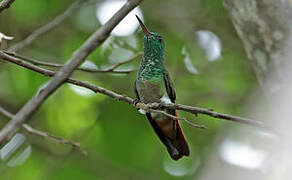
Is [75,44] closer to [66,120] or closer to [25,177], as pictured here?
A: [66,120]

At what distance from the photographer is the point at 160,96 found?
11.6ft

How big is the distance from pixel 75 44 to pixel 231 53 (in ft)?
5.19

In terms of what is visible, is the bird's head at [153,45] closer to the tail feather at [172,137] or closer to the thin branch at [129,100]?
the tail feather at [172,137]

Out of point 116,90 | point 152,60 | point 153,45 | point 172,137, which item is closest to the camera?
point 172,137

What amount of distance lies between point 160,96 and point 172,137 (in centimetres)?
30

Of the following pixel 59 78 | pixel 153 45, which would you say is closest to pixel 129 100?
pixel 59 78

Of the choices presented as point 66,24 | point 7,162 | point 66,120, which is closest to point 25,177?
point 7,162

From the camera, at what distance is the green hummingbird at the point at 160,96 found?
3.47 meters

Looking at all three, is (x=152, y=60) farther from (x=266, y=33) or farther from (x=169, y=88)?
(x=266, y=33)

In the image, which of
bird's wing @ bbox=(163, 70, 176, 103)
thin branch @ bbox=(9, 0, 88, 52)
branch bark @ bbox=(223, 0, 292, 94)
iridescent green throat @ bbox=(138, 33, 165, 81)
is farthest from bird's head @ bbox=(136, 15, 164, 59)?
branch bark @ bbox=(223, 0, 292, 94)

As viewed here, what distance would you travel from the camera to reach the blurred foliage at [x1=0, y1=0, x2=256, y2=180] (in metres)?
4.69

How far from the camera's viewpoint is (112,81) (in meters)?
4.93

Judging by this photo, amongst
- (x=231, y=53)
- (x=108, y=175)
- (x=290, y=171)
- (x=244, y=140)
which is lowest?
(x=290, y=171)

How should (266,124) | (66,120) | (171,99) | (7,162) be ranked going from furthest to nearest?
1. (66,120)
2. (7,162)
3. (171,99)
4. (266,124)
